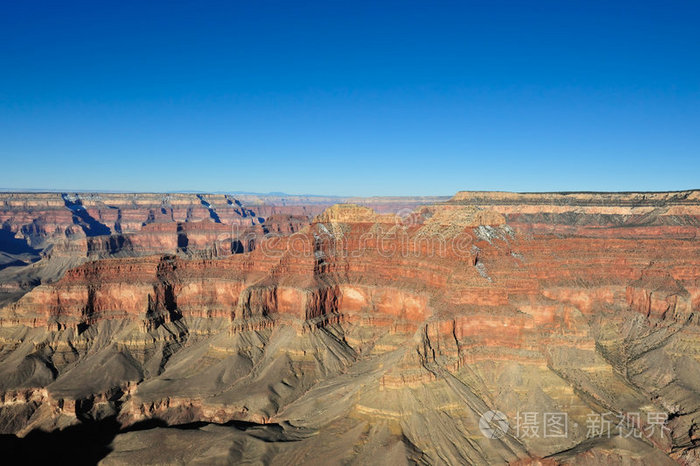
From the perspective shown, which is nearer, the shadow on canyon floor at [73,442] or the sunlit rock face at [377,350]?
the sunlit rock face at [377,350]

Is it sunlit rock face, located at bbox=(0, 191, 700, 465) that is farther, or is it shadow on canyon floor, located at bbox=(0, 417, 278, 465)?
shadow on canyon floor, located at bbox=(0, 417, 278, 465)

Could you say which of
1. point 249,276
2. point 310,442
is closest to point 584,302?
point 310,442

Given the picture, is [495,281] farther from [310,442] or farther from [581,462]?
[310,442]

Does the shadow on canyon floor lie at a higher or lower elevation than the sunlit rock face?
A: lower

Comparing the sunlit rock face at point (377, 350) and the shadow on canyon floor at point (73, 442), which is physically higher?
the sunlit rock face at point (377, 350)

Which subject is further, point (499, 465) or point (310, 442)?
point (310, 442)

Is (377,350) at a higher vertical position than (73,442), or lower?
higher

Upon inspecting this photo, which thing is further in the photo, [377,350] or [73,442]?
[377,350]

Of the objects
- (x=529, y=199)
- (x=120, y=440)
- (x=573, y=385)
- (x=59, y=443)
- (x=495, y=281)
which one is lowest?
(x=59, y=443)
